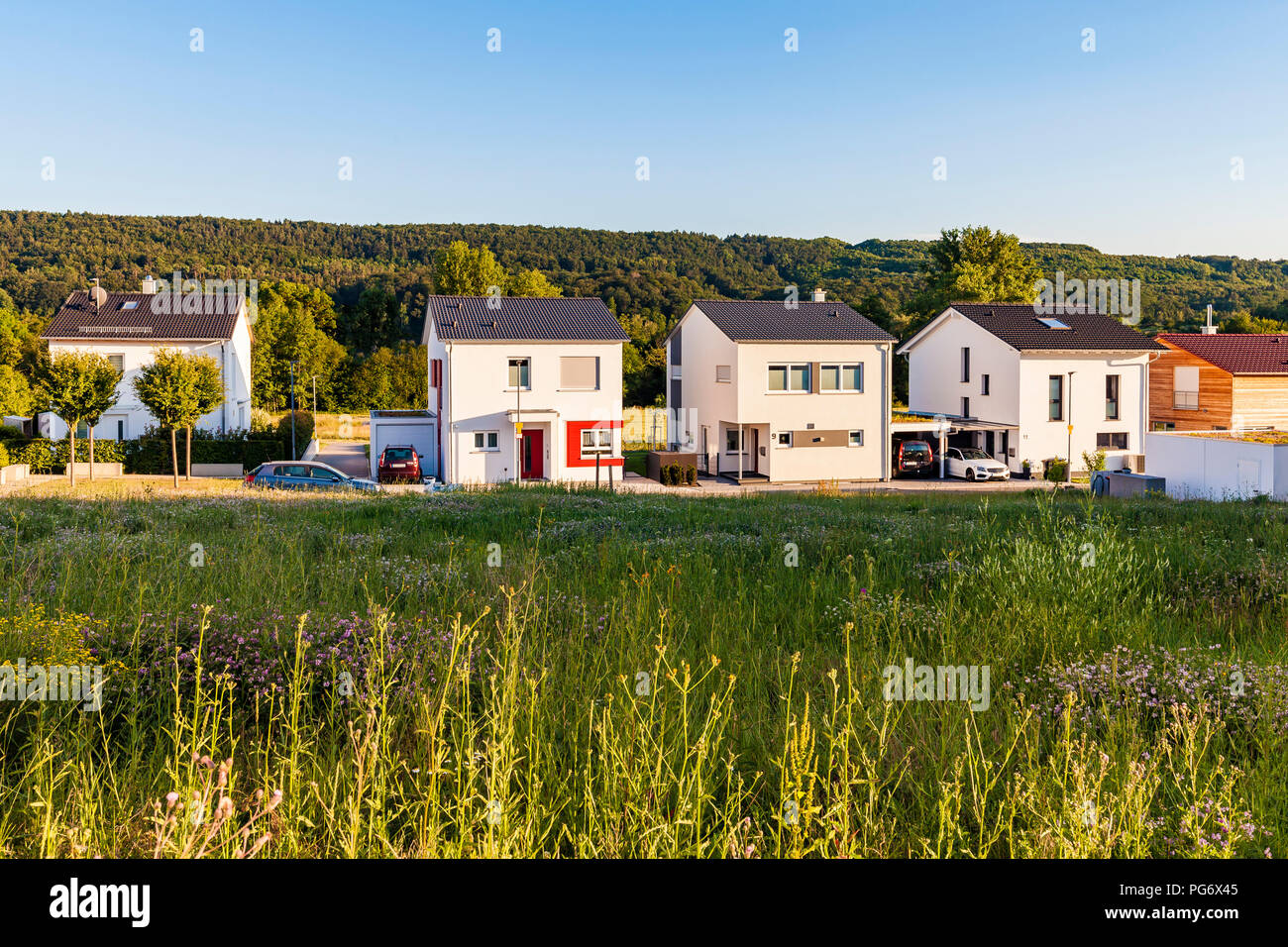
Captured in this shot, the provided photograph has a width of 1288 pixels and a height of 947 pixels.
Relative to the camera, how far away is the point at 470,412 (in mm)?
33812

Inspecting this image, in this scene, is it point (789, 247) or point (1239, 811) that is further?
point (789, 247)

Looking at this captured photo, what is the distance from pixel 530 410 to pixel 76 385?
15.6 m

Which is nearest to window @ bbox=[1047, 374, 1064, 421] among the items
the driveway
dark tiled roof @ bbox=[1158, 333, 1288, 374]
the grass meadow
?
dark tiled roof @ bbox=[1158, 333, 1288, 374]

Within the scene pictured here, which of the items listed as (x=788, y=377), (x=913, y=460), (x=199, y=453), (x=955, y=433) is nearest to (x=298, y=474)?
(x=199, y=453)

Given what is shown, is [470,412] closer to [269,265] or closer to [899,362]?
[899,362]

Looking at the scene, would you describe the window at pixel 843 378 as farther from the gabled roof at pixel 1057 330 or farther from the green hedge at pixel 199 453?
the green hedge at pixel 199 453

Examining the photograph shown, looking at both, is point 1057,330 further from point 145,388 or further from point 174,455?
point 145,388

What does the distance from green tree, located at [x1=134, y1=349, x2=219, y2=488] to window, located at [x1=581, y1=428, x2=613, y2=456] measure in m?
14.4

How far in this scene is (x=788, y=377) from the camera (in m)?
36.8

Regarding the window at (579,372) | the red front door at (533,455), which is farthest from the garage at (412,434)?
the window at (579,372)
